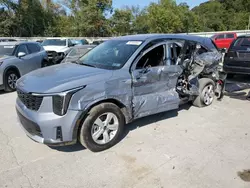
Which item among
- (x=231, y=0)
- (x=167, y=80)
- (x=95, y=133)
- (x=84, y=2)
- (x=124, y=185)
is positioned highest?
(x=231, y=0)

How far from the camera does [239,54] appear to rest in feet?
25.0

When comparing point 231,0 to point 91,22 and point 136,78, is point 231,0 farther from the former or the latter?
Answer: point 136,78

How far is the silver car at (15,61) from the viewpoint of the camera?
24.6 feet

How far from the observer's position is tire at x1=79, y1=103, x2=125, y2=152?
3449 millimetres

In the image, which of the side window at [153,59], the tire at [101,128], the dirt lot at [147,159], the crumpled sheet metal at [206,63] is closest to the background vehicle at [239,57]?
the crumpled sheet metal at [206,63]

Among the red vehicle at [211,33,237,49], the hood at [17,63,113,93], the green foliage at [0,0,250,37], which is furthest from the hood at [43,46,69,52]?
the green foliage at [0,0,250,37]

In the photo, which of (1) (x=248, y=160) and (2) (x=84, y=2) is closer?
(1) (x=248, y=160)

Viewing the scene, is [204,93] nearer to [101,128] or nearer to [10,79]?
[101,128]

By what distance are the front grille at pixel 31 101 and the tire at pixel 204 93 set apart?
3.68 m

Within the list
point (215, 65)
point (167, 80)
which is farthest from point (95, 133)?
point (215, 65)

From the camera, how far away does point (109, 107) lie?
361 cm

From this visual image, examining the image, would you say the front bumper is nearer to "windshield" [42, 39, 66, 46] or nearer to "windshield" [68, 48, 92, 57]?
"windshield" [68, 48, 92, 57]

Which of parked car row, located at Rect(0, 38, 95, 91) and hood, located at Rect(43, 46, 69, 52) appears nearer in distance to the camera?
parked car row, located at Rect(0, 38, 95, 91)

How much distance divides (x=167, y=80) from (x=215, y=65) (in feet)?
6.45
